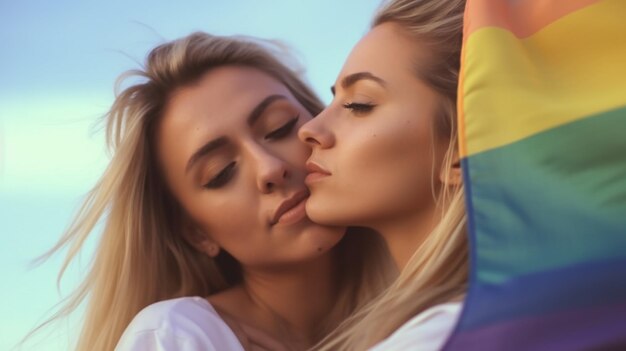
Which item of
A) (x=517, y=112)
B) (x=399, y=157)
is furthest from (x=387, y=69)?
(x=517, y=112)

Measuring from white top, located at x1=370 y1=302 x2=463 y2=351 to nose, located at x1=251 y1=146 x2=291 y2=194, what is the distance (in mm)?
816

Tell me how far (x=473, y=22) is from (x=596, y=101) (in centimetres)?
29

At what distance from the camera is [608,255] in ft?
4.30

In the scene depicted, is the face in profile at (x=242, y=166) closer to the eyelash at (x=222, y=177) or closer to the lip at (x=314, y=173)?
the eyelash at (x=222, y=177)

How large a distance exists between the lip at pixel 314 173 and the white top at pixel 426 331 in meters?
0.59

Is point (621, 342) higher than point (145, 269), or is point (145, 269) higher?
point (621, 342)

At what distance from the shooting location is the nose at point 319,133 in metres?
2.04

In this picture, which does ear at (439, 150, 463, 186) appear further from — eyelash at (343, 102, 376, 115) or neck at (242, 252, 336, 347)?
neck at (242, 252, 336, 347)

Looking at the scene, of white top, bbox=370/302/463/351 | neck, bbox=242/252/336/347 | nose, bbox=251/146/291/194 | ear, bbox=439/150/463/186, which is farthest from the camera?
neck, bbox=242/252/336/347

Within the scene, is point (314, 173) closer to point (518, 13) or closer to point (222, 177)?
point (222, 177)

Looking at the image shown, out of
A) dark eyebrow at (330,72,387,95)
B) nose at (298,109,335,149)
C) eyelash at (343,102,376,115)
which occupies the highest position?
dark eyebrow at (330,72,387,95)

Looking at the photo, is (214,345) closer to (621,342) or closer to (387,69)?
(387,69)

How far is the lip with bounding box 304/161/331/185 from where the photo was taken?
2044 millimetres

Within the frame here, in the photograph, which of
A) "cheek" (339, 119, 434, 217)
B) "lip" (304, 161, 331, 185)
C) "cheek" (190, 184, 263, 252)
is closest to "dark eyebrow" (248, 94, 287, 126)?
"cheek" (190, 184, 263, 252)
